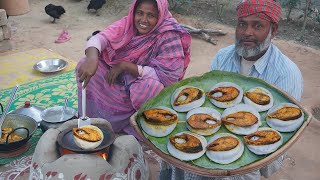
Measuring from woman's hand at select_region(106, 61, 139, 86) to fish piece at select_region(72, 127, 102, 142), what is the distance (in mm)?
930

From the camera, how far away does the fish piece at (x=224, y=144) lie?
192 centimetres

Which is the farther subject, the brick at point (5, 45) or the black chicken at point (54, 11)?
the black chicken at point (54, 11)

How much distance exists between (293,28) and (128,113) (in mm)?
5453

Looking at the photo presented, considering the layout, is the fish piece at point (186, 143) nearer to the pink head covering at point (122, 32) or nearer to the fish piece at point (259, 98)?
the fish piece at point (259, 98)

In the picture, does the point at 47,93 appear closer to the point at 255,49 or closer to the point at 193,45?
the point at 255,49

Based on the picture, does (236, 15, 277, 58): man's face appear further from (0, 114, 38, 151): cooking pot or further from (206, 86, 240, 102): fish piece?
(0, 114, 38, 151): cooking pot

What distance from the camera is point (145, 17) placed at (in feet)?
10.2

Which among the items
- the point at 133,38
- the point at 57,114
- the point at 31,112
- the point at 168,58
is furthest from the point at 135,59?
the point at 31,112

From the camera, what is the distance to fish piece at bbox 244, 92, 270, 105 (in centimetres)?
215

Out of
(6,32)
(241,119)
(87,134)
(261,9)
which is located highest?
(261,9)

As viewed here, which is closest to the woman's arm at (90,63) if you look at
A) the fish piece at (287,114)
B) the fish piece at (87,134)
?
the fish piece at (87,134)

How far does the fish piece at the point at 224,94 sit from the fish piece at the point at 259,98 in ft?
0.27

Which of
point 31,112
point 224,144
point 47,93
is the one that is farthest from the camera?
point 47,93

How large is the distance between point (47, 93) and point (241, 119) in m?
2.83
